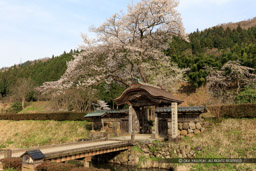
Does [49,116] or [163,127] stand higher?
[163,127]

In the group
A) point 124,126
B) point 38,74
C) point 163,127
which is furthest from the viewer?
point 38,74

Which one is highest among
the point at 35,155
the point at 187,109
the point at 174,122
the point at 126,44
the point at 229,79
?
the point at 126,44

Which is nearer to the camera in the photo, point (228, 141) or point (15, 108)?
point (228, 141)

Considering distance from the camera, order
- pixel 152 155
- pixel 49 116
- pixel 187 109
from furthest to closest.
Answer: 1. pixel 49 116
2. pixel 187 109
3. pixel 152 155

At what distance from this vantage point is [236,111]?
17.8 metres

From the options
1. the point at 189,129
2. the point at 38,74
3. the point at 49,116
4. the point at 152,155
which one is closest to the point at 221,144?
the point at 189,129

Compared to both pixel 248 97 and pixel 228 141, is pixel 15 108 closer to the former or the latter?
pixel 248 97

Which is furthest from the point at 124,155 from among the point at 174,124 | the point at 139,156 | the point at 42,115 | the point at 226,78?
the point at 226,78

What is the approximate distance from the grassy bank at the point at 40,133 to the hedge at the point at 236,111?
45.4ft

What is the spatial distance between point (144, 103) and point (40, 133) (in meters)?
15.3

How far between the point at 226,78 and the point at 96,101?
20.3 meters

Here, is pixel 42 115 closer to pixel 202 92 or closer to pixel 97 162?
pixel 97 162

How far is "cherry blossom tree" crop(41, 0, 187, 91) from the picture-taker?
2180 centimetres

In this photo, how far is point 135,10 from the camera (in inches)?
842
